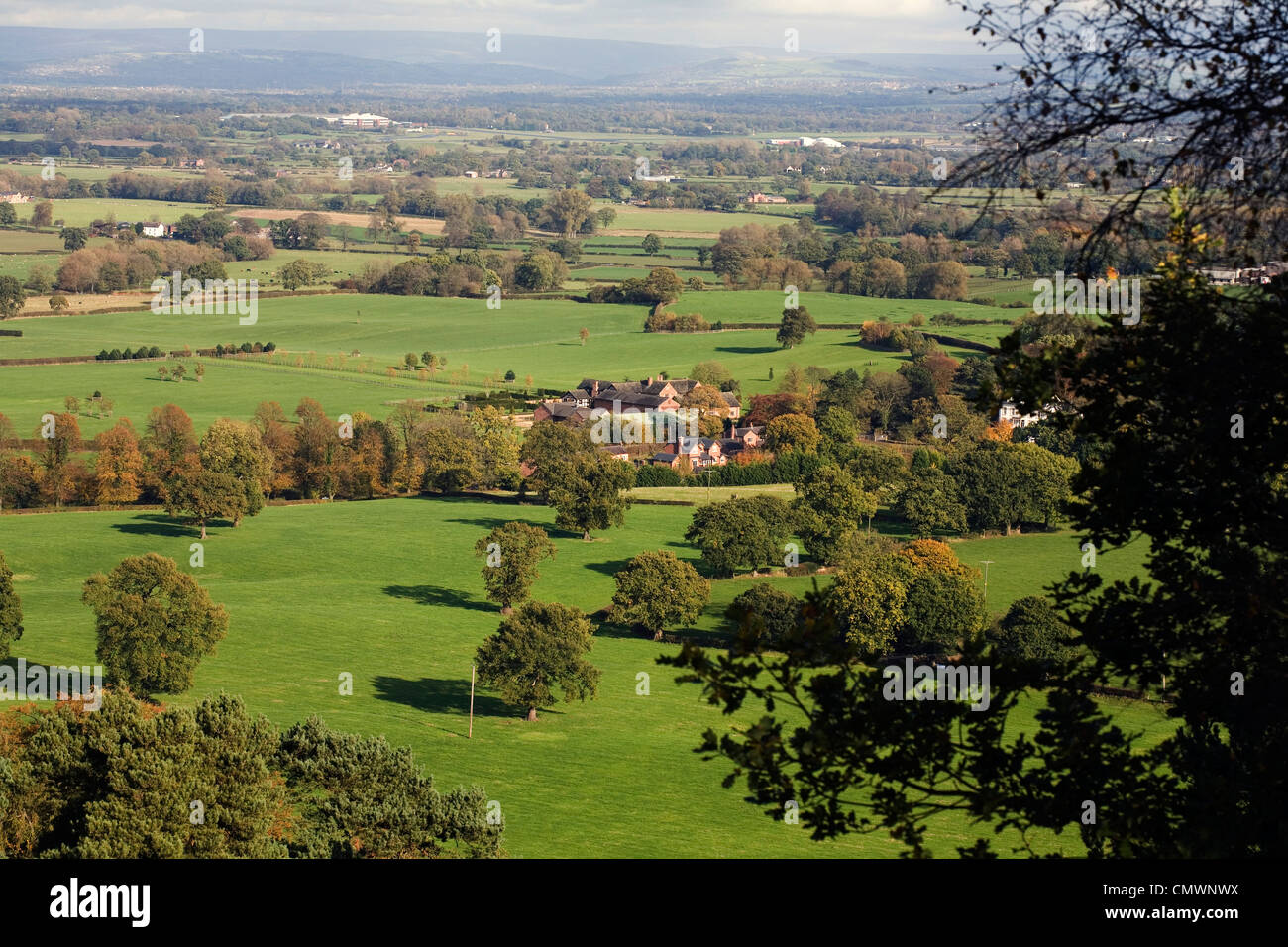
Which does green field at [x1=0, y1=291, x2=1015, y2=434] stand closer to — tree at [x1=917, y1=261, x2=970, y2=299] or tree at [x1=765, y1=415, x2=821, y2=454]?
tree at [x1=917, y1=261, x2=970, y2=299]

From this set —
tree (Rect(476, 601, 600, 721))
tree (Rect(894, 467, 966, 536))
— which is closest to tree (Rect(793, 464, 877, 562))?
tree (Rect(894, 467, 966, 536))

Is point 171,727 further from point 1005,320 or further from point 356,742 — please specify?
point 1005,320

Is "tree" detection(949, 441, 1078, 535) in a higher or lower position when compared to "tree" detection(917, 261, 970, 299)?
lower

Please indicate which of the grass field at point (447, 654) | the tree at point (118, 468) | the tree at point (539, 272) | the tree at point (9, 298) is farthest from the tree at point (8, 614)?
the tree at point (539, 272)

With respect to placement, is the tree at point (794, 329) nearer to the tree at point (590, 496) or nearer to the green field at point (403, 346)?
the green field at point (403, 346)

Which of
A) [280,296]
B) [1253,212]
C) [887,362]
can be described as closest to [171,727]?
[1253,212]

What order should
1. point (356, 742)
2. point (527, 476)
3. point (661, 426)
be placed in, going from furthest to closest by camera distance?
point (661, 426) → point (527, 476) → point (356, 742)
